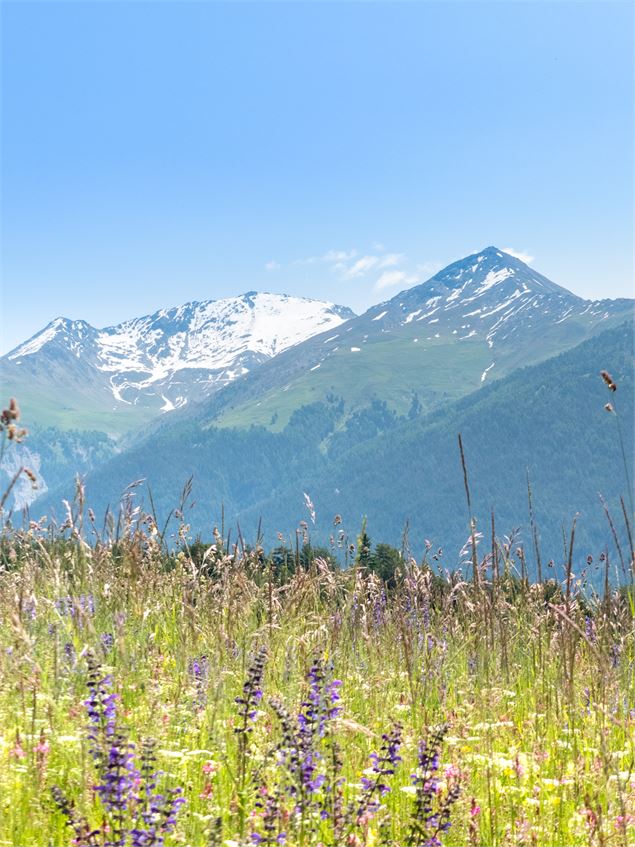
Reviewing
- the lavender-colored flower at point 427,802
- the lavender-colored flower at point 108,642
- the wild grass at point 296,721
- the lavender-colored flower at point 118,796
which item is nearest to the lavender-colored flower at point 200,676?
the wild grass at point 296,721

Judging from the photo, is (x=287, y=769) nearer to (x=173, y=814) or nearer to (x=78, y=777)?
(x=173, y=814)

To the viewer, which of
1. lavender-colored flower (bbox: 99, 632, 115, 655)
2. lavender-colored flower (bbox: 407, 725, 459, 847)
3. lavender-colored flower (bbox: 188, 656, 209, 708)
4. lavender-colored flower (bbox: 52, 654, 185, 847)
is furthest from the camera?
lavender-colored flower (bbox: 99, 632, 115, 655)

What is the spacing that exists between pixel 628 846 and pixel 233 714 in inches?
92.4

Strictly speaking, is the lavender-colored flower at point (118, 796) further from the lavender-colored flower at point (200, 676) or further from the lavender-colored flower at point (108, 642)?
the lavender-colored flower at point (108, 642)

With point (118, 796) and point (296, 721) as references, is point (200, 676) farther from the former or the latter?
point (118, 796)

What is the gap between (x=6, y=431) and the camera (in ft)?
9.06

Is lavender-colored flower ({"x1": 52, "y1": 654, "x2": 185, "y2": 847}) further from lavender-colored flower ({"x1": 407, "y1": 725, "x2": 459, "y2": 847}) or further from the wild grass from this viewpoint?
lavender-colored flower ({"x1": 407, "y1": 725, "x2": 459, "y2": 847})

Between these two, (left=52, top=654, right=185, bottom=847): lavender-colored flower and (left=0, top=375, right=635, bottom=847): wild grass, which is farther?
(left=0, top=375, right=635, bottom=847): wild grass

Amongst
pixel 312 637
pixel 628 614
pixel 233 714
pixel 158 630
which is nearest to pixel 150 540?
pixel 158 630

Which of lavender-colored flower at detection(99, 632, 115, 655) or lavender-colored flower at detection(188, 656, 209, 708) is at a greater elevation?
lavender-colored flower at detection(99, 632, 115, 655)

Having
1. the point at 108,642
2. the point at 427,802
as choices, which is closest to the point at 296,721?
the point at 427,802

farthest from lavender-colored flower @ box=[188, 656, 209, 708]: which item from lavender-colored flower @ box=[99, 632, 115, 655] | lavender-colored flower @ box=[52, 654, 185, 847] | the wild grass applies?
lavender-colored flower @ box=[52, 654, 185, 847]

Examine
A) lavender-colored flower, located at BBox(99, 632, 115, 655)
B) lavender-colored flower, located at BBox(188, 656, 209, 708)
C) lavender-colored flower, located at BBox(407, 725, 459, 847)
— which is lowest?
lavender-colored flower, located at BBox(407, 725, 459, 847)

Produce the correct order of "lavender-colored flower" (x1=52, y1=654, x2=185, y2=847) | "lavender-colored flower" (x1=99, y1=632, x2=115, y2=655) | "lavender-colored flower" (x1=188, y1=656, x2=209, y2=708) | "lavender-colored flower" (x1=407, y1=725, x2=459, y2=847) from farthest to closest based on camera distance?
1. "lavender-colored flower" (x1=99, y1=632, x2=115, y2=655)
2. "lavender-colored flower" (x1=188, y1=656, x2=209, y2=708)
3. "lavender-colored flower" (x1=407, y1=725, x2=459, y2=847)
4. "lavender-colored flower" (x1=52, y1=654, x2=185, y2=847)
